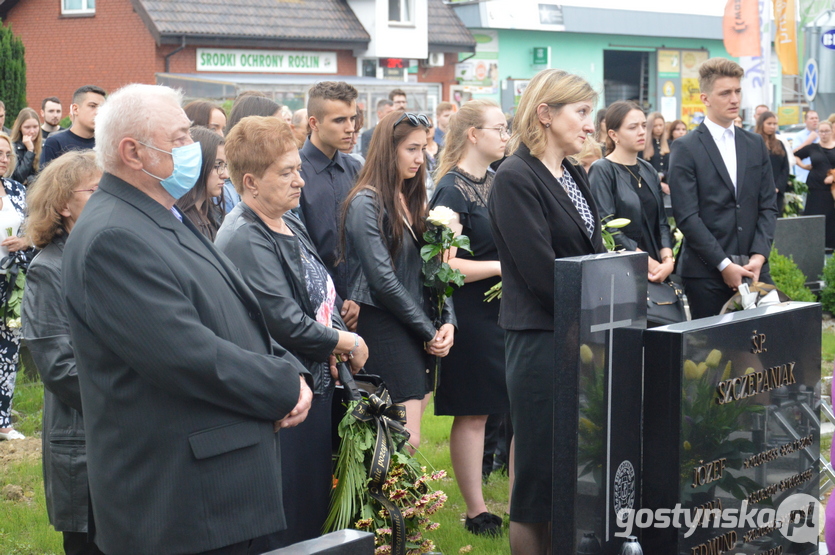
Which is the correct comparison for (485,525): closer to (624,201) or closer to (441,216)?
(441,216)

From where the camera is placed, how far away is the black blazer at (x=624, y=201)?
5738mm

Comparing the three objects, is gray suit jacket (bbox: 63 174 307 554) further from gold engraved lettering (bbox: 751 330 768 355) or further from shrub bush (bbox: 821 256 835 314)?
shrub bush (bbox: 821 256 835 314)

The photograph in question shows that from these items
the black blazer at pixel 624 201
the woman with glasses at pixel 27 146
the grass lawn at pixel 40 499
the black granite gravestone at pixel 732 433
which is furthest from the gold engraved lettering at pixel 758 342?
the woman with glasses at pixel 27 146

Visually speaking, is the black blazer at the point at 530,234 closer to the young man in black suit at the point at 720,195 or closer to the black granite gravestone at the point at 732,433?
the black granite gravestone at the point at 732,433

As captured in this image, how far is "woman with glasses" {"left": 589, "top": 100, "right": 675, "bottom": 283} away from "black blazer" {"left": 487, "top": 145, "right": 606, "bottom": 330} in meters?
1.69

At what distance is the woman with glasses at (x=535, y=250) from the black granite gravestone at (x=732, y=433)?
413mm

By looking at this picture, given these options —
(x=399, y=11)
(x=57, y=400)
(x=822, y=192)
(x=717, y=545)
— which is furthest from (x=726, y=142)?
(x=399, y=11)

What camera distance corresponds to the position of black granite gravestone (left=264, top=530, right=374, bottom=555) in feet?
8.23

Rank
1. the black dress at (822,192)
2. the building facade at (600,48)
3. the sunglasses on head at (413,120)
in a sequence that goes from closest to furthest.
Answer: the sunglasses on head at (413,120)
the black dress at (822,192)
the building facade at (600,48)

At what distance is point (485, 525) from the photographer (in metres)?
4.94

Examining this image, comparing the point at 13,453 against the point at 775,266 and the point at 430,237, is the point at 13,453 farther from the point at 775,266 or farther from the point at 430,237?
the point at 775,266

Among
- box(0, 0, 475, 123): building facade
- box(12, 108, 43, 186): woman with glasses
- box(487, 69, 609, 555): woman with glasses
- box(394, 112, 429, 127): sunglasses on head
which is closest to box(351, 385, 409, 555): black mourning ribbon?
box(487, 69, 609, 555): woman with glasses

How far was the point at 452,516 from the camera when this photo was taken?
525 centimetres

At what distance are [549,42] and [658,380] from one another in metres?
34.1
